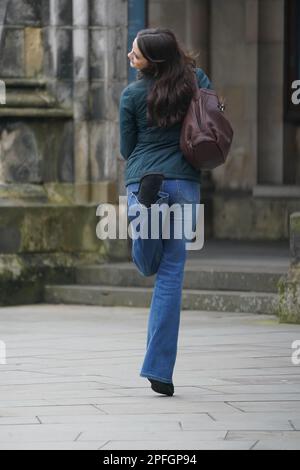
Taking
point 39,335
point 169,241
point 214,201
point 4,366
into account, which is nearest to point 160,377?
point 169,241

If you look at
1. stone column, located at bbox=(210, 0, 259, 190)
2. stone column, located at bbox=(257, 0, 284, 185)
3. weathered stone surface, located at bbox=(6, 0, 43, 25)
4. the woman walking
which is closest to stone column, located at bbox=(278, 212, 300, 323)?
the woman walking

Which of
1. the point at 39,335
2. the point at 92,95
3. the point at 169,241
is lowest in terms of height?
the point at 39,335

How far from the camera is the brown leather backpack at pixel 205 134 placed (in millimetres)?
7520

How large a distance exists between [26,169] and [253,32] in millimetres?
4349

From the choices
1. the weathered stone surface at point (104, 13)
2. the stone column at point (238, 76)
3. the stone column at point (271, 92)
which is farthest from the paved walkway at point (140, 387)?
the stone column at point (238, 76)

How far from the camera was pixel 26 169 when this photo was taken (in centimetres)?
1352

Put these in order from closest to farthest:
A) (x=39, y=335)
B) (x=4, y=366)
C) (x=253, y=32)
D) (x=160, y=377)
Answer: (x=160, y=377) < (x=4, y=366) < (x=39, y=335) < (x=253, y=32)

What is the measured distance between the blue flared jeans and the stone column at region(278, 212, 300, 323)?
3330 millimetres

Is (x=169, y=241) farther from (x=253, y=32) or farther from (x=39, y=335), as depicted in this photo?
(x=253, y=32)

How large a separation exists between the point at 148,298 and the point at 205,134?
5.09 m

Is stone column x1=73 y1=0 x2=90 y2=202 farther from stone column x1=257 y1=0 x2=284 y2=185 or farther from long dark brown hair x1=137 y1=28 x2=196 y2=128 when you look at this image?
long dark brown hair x1=137 y1=28 x2=196 y2=128

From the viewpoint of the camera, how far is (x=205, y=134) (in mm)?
7516

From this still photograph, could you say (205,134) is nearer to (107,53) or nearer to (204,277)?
(204,277)

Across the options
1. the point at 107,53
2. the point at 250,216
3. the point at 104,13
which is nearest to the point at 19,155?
the point at 107,53
